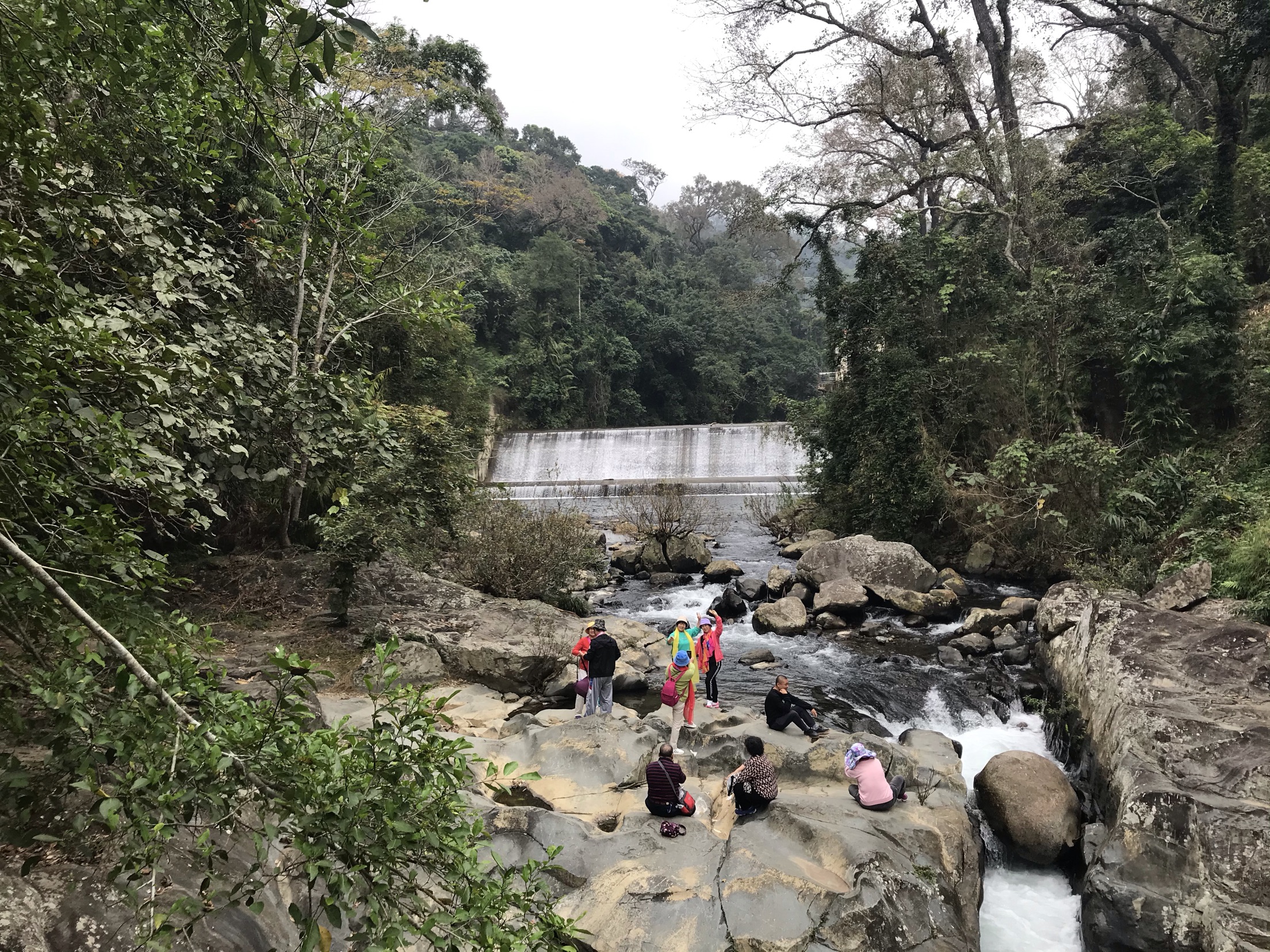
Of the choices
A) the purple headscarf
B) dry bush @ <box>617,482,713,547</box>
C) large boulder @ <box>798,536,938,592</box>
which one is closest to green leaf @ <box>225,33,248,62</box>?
the purple headscarf

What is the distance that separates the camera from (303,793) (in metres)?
1.71

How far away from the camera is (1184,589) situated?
814 cm

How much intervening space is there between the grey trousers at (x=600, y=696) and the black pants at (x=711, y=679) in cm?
119

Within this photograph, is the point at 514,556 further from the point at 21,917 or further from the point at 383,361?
the point at 21,917

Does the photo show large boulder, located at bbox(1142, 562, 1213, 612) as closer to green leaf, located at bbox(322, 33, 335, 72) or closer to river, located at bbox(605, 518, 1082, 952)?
river, located at bbox(605, 518, 1082, 952)

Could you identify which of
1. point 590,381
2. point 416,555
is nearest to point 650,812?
point 416,555

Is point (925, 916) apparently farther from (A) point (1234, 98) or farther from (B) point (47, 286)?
(A) point (1234, 98)

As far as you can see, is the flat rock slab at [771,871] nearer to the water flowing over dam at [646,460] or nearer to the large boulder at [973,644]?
the large boulder at [973,644]

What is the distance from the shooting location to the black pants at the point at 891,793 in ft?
17.7

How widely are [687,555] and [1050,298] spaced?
913cm

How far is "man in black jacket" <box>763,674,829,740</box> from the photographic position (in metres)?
6.95

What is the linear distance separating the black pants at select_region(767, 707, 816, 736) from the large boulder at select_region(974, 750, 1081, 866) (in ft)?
5.31

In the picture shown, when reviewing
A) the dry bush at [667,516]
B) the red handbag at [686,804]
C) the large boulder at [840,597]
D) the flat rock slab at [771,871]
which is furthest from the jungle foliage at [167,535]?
the dry bush at [667,516]

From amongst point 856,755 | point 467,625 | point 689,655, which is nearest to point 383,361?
point 467,625
